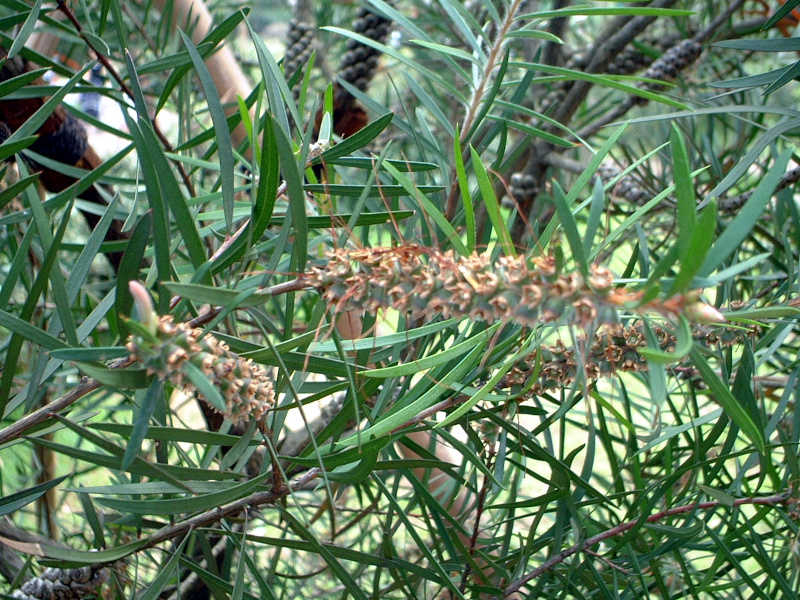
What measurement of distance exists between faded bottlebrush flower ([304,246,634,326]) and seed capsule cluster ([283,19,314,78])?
0.54 metres

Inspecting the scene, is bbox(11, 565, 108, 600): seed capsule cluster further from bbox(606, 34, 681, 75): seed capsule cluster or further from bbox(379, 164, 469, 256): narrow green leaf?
bbox(606, 34, 681, 75): seed capsule cluster

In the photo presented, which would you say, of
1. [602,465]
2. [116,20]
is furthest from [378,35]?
[602,465]

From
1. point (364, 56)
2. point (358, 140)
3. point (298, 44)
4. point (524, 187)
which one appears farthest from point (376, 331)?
point (298, 44)

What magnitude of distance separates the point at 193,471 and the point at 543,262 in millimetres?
102

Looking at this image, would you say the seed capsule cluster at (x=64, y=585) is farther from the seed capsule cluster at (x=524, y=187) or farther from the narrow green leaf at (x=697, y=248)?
the seed capsule cluster at (x=524, y=187)

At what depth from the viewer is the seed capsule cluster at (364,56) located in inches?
21.5

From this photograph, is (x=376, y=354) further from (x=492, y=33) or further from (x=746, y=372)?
(x=492, y=33)

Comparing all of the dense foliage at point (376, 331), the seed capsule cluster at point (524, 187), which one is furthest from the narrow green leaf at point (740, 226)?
the seed capsule cluster at point (524, 187)

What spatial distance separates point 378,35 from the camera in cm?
57

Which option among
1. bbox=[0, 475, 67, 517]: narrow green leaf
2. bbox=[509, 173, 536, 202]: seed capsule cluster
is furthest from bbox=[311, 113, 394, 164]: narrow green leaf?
bbox=[509, 173, 536, 202]: seed capsule cluster

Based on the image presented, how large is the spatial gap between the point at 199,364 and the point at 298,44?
1.92ft

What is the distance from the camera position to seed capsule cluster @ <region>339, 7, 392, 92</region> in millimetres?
546

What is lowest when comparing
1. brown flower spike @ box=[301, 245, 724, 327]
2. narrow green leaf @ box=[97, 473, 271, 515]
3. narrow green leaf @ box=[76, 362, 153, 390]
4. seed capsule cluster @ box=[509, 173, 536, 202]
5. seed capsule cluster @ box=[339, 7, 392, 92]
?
narrow green leaf @ box=[97, 473, 271, 515]

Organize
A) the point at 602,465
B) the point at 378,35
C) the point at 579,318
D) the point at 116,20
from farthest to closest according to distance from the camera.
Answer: the point at 602,465, the point at 378,35, the point at 116,20, the point at 579,318
